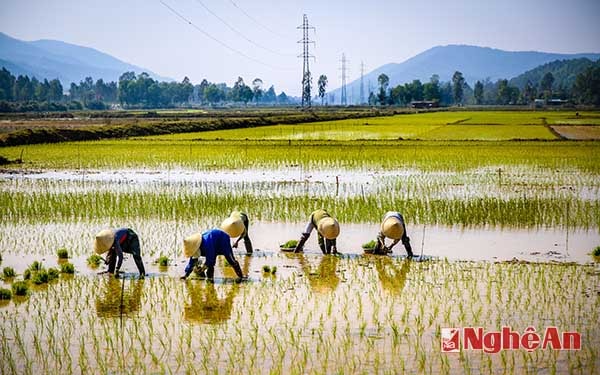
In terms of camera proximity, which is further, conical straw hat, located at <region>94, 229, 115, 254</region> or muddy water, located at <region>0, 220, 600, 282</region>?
muddy water, located at <region>0, 220, 600, 282</region>

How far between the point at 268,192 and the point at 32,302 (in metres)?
8.85

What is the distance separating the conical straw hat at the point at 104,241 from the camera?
8383mm

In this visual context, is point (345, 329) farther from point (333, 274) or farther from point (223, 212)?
point (223, 212)

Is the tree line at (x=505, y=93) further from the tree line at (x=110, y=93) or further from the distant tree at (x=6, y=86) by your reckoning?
the distant tree at (x=6, y=86)

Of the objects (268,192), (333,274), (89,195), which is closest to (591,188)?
(268,192)

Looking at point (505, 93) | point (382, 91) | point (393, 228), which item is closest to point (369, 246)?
point (393, 228)

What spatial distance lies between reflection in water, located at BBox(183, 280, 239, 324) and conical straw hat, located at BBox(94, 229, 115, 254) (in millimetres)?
1027

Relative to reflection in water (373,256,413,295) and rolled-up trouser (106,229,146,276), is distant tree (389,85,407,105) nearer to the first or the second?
reflection in water (373,256,413,295)

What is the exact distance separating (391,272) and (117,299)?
3.40m

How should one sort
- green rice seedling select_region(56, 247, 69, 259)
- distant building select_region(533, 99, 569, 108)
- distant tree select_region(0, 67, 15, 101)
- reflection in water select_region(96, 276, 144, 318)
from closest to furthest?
reflection in water select_region(96, 276, 144, 318) < green rice seedling select_region(56, 247, 69, 259) < distant building select_region(533, 99, 569, 108) < distant tree select_region(0, 67, 15, 101)

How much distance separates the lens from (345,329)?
6824mm

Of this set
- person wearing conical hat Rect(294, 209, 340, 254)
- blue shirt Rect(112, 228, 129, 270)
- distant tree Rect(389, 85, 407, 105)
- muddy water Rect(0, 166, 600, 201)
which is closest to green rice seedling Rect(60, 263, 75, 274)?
blue shirt Rect(112, 228, 129, 270)

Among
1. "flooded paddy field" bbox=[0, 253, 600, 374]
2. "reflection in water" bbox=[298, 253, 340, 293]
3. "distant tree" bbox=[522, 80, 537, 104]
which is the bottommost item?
"flooded paddy field" bbox=[0, 253, 600, 374]

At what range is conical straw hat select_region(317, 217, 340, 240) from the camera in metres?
9.49
